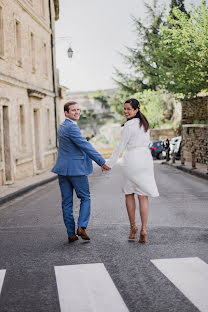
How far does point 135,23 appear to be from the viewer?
1823 inches

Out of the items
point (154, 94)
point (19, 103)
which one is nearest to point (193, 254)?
point (19, 103)

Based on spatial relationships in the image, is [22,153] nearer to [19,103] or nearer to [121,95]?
[19,103]

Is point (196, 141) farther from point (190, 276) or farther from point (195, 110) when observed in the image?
point (190, 276)

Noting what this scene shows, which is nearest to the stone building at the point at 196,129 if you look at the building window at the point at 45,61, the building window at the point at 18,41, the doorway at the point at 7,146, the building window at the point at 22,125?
the building window at the point at 22,125

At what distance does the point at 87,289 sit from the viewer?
4.07 meters

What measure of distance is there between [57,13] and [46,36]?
5.67 meters

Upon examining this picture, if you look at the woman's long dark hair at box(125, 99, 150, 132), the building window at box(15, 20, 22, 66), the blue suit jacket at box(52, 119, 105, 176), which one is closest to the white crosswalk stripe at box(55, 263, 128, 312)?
the blue suit jacket at box(52, 119, 105, 176)

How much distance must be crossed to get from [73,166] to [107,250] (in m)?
1.14

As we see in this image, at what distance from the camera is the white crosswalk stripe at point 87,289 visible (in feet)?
11.9

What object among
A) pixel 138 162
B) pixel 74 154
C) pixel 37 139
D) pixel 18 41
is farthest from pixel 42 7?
pixel 138 162

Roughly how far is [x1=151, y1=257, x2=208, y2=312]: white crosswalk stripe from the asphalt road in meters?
0.07

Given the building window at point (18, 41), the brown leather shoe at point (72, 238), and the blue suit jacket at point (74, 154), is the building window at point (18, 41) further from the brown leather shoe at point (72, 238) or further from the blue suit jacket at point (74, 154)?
the brown leather shoe at point (72, 238)

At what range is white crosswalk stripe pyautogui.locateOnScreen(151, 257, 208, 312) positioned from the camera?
12.3 feet

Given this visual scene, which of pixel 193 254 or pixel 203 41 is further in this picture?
pixel 203 41
